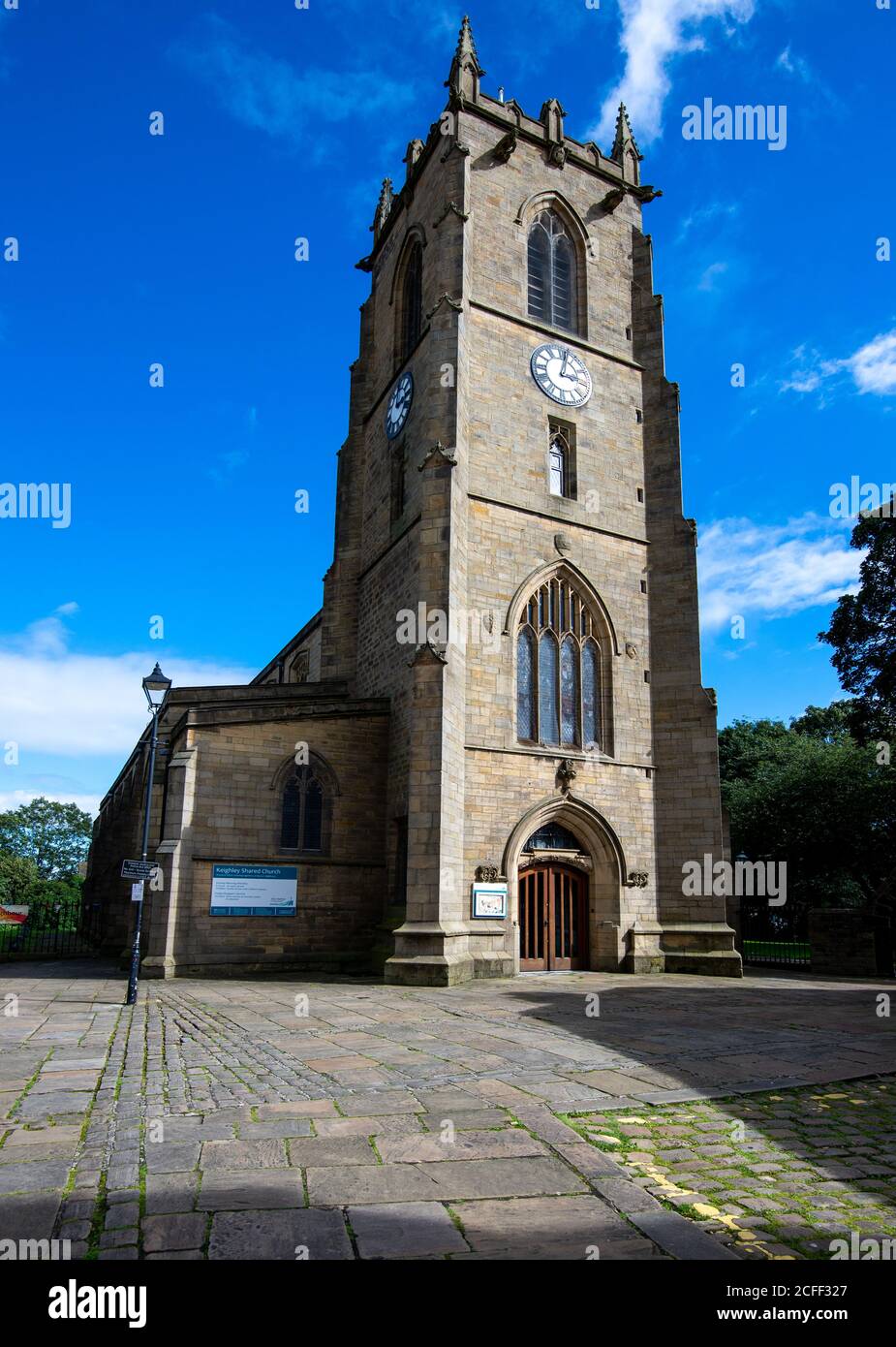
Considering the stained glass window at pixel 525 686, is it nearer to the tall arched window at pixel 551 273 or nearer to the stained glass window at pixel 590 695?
the stained glass window at pixel 590 695

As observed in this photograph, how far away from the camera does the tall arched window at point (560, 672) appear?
1995cm

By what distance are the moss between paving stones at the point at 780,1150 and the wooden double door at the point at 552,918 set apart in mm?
11690

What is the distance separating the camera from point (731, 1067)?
26.5 ft

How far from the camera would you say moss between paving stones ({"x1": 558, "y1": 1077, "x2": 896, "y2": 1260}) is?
4395 mm

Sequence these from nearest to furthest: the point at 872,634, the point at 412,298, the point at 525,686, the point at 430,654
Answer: the point at 430,654
the point at 525,686
the point at 412,298
the point at 872,634

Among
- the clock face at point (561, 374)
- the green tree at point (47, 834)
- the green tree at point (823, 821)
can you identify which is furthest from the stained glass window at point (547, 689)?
the green tree at point (47, 834)

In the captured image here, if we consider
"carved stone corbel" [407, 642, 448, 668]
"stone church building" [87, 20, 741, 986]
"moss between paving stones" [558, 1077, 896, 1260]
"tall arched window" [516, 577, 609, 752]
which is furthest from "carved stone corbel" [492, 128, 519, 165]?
"moss between paving stones" [558, 1077, 896, 1260]

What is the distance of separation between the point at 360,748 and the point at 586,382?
35.3 ft

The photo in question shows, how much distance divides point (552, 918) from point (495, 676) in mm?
5427

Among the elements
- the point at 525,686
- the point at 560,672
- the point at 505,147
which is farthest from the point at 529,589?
the point at 505,147

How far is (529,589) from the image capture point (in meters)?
20.2

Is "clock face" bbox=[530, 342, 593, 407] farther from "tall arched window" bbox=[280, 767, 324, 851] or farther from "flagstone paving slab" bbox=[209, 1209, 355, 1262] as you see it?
"flagstone paving slab" bbox=[209, 1209, 355, 1262]

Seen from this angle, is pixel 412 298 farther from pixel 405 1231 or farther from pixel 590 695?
pixel 405 1231
